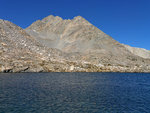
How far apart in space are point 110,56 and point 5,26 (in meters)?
104

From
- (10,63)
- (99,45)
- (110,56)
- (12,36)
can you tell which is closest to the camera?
(10,63)

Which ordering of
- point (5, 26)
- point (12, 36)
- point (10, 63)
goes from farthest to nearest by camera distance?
point (5, 26)
point (12, 36)
point (10, 63)

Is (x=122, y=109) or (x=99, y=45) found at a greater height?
(x=99, y=45)

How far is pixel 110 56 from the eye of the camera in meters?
168

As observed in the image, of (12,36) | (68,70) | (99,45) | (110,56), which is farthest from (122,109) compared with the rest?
(99,45)

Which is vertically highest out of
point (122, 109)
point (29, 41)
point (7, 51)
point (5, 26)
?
point (5, 26)

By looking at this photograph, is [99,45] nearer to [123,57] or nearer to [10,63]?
[123,57]

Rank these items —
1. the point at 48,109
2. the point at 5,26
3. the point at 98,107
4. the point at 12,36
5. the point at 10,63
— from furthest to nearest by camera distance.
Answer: the point at 5,26, the point at 12,36, the point at 10,63, the point at 98,107, the point at 48,109

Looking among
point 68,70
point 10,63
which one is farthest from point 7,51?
point 68,70

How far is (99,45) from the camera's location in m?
193

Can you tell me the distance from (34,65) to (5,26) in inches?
2557

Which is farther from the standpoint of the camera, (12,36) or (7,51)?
(12,36)

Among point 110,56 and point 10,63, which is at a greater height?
point 110,56

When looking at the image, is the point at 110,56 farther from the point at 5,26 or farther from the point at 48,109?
the point at 48,109
